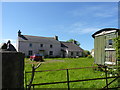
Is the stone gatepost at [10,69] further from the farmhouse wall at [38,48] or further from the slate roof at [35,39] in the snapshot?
the slate roof at [35,39]

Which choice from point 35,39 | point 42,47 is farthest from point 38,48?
point 35,39

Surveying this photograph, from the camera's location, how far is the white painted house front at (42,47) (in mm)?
35312

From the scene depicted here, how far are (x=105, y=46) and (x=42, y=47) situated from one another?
27574 mm

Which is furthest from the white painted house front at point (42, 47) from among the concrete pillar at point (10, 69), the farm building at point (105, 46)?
the concrete pillar at point (10, 69)

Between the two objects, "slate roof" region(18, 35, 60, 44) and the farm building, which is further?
"slate roof" region(18, 35, 60, 44)

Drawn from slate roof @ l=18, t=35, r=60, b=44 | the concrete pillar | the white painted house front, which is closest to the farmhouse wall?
the white painted house front

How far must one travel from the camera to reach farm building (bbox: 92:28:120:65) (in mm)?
12008

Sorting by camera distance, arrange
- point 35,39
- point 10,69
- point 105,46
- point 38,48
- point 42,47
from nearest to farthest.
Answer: point 10,69
point 105,46
point 38,48
point 35,39
point 42,47

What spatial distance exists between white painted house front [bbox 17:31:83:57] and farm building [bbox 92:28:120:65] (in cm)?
2526

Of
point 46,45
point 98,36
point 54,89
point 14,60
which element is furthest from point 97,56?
point 46,45

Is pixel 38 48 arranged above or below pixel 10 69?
above

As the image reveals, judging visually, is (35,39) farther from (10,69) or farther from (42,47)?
(10,69)

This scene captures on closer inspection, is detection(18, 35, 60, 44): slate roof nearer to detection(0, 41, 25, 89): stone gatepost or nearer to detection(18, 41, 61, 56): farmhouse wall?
detection(18, 41, 61, 56): farmhouse wall

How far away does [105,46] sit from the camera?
42.9 ft
